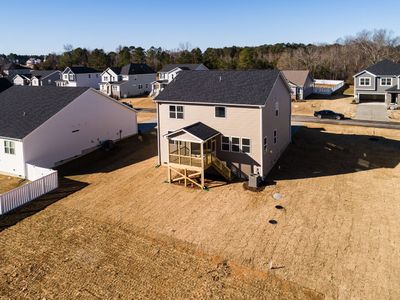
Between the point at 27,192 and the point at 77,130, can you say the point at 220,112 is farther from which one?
the point at 27,192

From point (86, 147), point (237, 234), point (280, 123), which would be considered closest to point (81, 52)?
point (86, 147)

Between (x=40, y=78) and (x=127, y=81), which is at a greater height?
(x=40, y=78)

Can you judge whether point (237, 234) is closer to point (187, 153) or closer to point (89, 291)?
point (89, 291)

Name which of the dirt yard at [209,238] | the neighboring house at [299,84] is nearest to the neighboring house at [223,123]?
the dirt yard at [209,238]

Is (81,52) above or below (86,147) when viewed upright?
above

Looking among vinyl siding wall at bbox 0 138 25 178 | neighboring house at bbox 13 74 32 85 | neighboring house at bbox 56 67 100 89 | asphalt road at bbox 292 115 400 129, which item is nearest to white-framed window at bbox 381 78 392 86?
asphalt road at bbox 292 115 400 129

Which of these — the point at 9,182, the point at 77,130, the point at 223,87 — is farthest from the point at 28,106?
the point at 223,87
